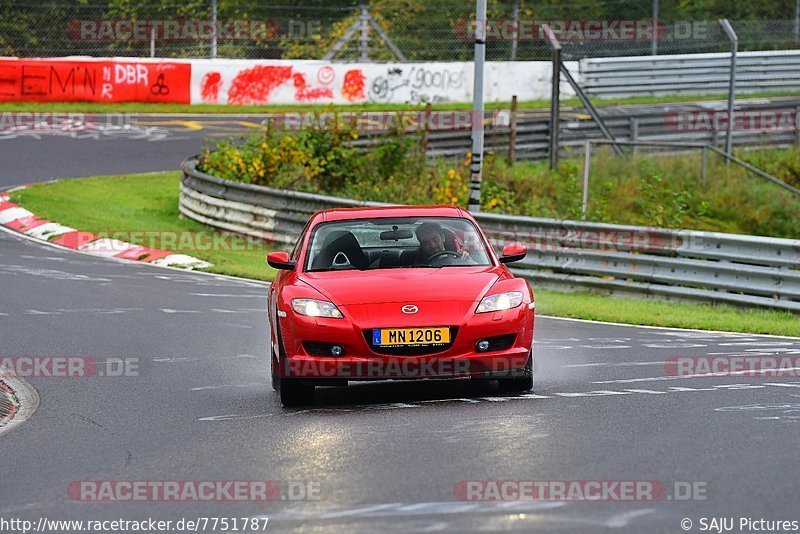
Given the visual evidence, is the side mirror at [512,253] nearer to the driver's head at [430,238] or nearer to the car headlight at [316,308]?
the driver's head at [430,238]

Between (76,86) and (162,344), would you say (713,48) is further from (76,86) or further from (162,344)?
(162,344)

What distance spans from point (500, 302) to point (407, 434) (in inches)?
70.2

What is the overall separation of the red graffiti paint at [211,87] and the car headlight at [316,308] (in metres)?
31.6

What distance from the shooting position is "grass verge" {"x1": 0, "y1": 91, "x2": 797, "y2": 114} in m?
38.7

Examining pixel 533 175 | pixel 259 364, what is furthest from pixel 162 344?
pixel 533 175

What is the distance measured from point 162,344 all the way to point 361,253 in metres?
3.50

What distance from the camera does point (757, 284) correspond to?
663 inches

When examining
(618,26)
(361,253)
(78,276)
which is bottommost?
(78,276)

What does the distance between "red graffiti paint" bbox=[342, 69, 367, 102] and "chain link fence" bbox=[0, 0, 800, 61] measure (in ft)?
1.58
